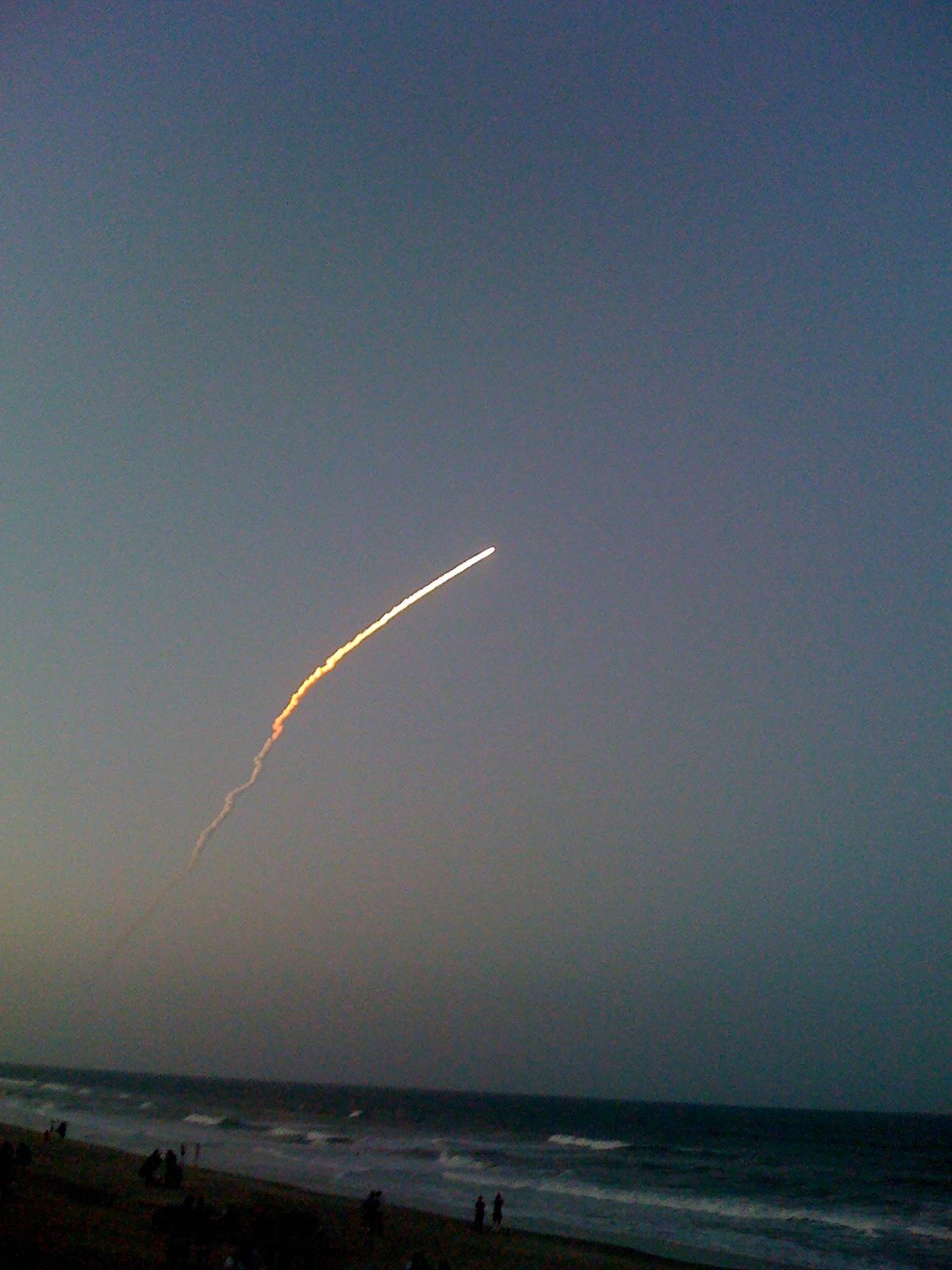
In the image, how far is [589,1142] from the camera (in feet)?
275

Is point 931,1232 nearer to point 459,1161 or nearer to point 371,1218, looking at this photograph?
point 371,1218

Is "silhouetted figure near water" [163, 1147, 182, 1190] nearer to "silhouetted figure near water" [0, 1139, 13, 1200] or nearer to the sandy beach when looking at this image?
the sandy beach

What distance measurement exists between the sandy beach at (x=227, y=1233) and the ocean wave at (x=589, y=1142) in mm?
44162

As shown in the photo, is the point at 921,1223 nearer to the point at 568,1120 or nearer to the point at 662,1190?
the point at 662,1190

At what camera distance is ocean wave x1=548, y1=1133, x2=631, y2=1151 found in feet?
→ 257

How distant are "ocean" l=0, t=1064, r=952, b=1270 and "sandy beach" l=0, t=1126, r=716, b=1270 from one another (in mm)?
3789

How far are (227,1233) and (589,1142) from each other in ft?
214

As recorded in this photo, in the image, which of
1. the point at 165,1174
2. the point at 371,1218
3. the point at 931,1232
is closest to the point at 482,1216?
the point at 371,1218

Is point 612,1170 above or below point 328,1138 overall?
below

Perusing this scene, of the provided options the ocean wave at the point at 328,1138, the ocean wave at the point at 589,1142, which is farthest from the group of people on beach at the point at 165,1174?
the ocean wave at the point at 589,1142

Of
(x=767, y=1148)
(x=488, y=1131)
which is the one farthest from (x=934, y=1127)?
(x=488, y=1131)

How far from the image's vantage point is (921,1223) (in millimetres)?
41938

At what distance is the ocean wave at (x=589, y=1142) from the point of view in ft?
257

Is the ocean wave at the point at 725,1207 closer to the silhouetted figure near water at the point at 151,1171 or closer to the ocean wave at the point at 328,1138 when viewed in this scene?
the silhouetted figure near water at the point at 151,1171
